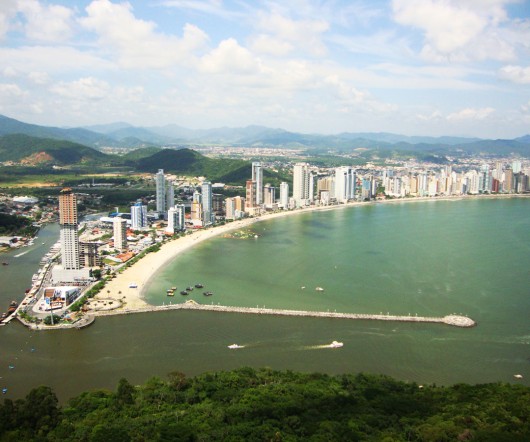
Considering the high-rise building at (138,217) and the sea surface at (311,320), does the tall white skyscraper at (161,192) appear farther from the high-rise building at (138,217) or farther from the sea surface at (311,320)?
the sea surface at (311,320)

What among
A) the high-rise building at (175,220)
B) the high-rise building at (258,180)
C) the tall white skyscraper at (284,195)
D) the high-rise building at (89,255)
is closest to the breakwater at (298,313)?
the high-rise building at (89,255)

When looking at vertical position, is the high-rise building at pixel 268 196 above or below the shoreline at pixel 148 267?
above

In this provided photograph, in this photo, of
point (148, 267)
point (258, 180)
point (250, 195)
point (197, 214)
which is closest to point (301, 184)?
point (258, 180)

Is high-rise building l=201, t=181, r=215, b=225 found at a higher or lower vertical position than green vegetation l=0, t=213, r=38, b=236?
higher

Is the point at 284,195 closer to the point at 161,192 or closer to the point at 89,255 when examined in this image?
the point at 161,192

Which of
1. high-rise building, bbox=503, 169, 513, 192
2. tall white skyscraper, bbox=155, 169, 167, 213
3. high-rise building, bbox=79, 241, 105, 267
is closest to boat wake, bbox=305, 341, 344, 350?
high-rise building, bbox=79, 241, 105, 267

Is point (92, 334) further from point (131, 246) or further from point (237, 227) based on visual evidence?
point (237, 227)

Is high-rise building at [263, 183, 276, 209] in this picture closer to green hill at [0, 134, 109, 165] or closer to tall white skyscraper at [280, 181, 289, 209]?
tall white skyscraper at [280, 181, 289, 209]
